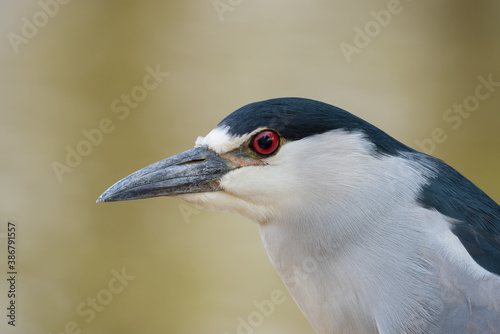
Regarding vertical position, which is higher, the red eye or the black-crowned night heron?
the red eye

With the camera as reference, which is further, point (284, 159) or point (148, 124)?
point (148, 124)

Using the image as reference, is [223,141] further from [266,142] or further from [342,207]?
[342,207]

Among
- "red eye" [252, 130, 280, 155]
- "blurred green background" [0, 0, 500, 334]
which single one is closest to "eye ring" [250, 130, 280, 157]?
"red eye" [252, 130, 280, 155]

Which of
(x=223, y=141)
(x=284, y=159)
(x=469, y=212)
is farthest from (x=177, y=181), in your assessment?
(x=469, y=212)

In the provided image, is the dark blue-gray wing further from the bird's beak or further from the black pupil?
the bird's beak

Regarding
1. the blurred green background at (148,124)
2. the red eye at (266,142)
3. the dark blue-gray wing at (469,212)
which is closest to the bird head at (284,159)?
the red eye at (266,142)

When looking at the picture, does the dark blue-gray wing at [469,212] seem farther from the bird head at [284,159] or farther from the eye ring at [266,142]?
the eye ring at [266,142]
